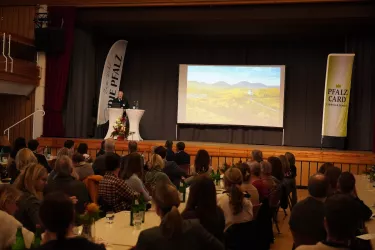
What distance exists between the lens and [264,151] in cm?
1095

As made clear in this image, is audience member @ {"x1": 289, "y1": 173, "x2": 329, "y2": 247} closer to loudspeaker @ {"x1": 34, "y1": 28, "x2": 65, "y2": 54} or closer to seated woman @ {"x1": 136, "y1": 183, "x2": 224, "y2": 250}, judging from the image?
seated woman @ {"x1": 136, "y1": 183, "x2": 224, "y2": 250}

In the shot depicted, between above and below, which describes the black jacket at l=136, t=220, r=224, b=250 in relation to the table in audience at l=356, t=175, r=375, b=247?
above

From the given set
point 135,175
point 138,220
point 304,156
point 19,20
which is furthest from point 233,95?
point 138,220

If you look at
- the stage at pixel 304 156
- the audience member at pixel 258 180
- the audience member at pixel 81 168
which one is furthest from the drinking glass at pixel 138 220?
the stage at pixel 304 156

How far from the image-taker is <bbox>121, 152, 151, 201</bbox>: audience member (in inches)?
192

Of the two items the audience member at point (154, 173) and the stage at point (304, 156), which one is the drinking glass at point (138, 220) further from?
the stage at point (304, 156)

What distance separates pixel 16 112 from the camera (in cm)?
1279

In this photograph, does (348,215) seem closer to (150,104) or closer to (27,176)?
(27,176)

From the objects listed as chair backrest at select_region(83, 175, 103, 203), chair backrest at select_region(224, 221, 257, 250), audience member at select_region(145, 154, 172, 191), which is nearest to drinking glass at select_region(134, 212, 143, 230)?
chair backrest at select_region(224, 221, 257, 250)

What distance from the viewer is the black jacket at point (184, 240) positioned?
2689mm

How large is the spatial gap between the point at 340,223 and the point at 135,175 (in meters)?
2.84

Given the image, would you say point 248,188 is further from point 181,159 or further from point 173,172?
point 181,159

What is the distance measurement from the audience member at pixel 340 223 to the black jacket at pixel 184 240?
616mm

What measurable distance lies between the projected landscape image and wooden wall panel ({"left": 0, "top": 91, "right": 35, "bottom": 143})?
14.0 ft
